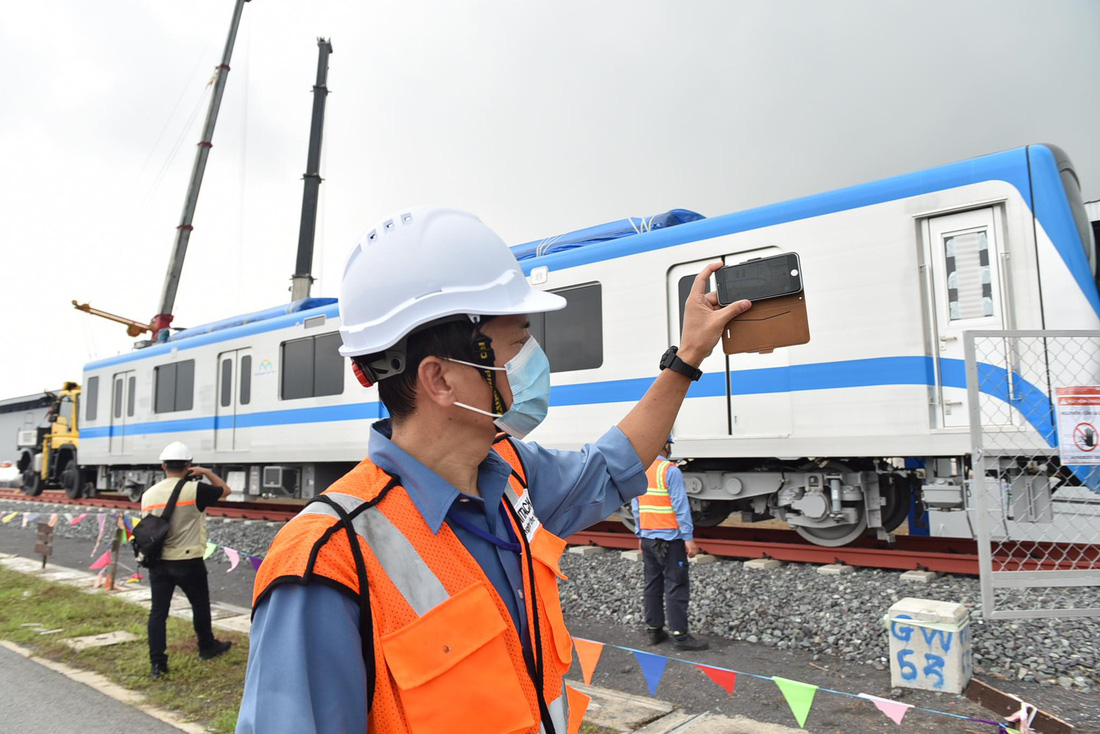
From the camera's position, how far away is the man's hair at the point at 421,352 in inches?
59.4

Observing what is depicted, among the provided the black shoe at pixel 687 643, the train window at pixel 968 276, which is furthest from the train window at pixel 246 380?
the train window at pixel 968 276

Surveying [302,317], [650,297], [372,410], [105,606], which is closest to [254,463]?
[302,317]

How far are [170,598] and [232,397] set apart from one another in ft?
29.5

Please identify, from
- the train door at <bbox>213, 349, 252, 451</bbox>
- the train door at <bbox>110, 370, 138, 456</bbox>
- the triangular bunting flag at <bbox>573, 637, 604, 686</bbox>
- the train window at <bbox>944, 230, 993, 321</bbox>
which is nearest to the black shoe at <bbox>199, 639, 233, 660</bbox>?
the triangular bunting flag at <bbox>573, 637, 604, 686</bbox>

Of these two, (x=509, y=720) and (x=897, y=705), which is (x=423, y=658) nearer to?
(x=509, y=720)

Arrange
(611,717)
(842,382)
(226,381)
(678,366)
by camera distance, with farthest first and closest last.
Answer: (226,381)
(842,382)
(611,717)
(678,366)

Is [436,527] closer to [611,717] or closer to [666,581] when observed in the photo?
[611,717]

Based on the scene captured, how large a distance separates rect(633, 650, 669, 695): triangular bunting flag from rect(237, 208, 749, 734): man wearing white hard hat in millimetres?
2516

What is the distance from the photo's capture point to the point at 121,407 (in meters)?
17.7

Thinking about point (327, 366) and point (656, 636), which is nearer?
point (656, 636)

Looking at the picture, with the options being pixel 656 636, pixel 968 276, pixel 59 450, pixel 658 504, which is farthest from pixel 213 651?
pixel 59 450

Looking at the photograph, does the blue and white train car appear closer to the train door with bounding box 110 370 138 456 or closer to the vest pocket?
the vest pocket

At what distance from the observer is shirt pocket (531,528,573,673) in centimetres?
150

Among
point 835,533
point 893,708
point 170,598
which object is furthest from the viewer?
point 835,533
